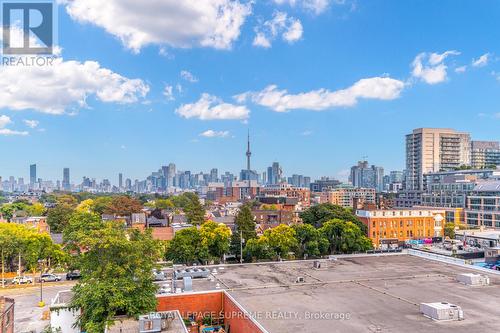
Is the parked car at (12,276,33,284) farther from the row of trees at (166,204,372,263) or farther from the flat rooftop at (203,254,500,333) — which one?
the flat rooftop at (203,254,500,333)

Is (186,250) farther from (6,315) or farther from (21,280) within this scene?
(6,315)

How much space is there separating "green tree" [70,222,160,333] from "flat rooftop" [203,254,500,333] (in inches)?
255

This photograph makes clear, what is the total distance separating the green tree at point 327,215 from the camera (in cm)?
7206

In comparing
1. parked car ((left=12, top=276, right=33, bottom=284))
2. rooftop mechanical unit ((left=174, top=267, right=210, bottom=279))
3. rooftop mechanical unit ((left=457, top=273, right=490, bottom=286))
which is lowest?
parked car ((left=12, top=276, right=33, bottom=284))

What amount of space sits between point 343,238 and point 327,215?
1807 centimetres

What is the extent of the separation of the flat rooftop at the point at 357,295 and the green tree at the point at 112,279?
6.49 m

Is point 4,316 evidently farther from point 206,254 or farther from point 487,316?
point 487,316

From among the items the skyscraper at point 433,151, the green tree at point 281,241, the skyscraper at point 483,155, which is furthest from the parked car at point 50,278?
the skyscraper at point 483,155

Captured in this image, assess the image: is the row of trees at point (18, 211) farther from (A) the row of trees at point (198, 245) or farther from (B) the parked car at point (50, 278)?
(A) the row of trees at point (198, 245)

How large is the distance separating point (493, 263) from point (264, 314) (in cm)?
4096

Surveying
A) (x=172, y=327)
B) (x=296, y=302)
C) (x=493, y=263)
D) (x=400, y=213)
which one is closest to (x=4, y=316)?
(x=172, y=327)

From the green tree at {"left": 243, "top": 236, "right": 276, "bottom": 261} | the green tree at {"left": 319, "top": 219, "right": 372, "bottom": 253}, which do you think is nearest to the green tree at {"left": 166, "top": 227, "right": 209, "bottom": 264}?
the green tree at {"left": 243, "top": 236, "right": 276, "bottom": 261}

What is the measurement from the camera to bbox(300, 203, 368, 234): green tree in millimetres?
72062

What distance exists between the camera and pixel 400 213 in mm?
78062
